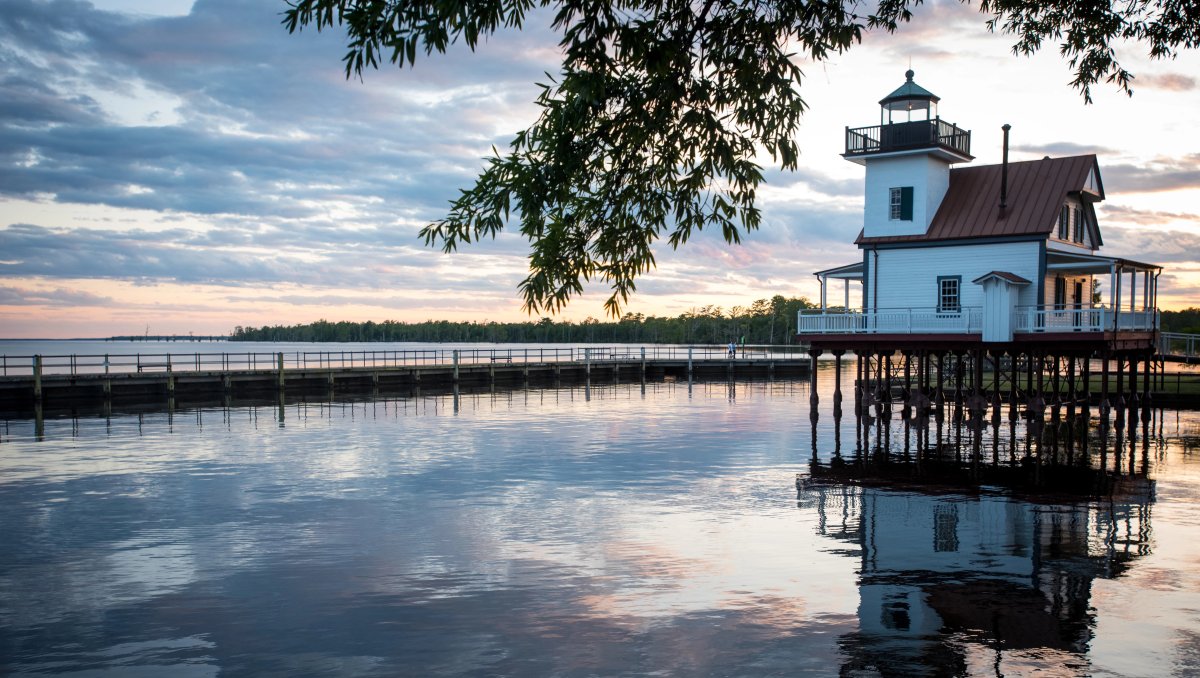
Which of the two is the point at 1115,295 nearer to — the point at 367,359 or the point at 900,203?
the point at 900,203

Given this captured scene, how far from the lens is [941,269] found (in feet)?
114

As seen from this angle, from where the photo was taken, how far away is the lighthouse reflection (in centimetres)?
1130

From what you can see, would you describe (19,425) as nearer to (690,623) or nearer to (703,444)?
(703,444)

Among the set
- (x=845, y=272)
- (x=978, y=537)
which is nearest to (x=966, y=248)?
(x=845, y=272)

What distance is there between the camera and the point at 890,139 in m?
36.5

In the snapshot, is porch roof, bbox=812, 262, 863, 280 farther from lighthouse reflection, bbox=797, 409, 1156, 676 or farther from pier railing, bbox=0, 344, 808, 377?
pier railing, bbox=0, 344, 808, 377

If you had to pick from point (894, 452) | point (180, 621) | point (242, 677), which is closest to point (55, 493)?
point (180, 621)

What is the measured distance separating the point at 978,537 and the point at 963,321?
17.5 meters

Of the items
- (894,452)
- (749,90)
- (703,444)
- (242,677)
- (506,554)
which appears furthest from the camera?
(703,444)

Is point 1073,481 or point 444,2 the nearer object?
point 444,2

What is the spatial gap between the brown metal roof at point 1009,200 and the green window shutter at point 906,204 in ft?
2.90

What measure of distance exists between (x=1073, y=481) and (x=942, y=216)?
14328 millimetres

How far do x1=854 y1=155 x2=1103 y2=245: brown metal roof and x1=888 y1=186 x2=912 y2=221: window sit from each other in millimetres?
885

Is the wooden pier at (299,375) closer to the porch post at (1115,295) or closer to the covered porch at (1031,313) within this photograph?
the covered porch at (1031,313)
